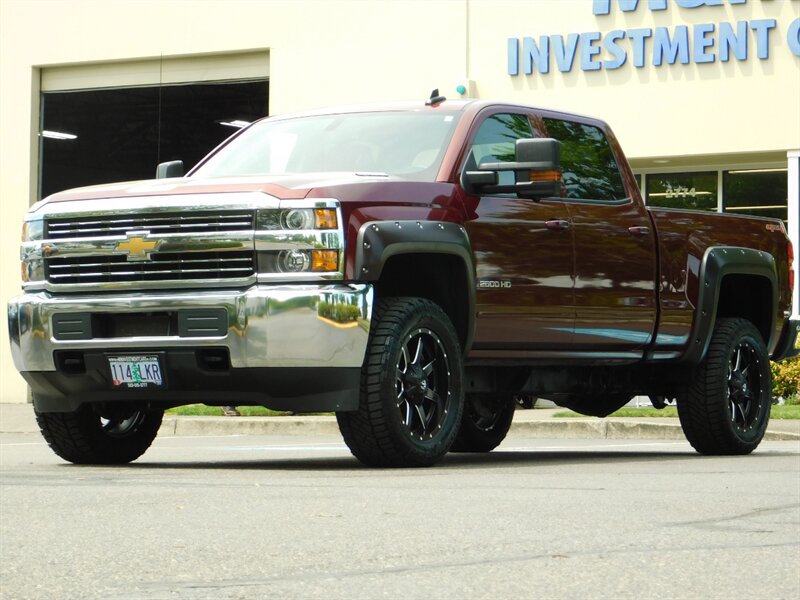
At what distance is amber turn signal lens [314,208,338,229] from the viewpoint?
332 inches

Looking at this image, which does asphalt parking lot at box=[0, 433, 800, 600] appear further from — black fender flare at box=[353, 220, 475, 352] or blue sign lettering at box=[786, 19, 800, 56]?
blue sign lettering at box=[786, 19, 800, 56]

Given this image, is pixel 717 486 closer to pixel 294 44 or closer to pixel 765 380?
pixel 765 380

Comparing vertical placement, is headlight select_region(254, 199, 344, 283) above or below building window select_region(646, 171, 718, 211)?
below

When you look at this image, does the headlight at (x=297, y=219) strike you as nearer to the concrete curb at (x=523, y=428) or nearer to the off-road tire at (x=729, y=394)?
the off-road tire at (x=729, y=394)

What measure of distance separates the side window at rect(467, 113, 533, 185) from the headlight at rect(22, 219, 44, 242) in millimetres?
2405

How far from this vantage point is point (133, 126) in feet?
82.0

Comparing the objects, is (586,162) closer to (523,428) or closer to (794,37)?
(523,428)

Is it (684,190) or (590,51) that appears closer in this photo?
(590,51)

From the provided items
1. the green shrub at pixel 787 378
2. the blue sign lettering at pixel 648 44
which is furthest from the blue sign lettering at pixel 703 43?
the green shrub at pixel 787 378

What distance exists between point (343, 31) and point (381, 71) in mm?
880

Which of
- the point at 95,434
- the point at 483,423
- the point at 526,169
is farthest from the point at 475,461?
the point at 95,434

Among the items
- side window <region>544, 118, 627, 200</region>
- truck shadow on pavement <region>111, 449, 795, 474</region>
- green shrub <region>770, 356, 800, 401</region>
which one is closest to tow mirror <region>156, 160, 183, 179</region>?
truck shadow on pavement <region>111, 449, 795, 474</region>

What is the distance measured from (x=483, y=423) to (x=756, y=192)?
10.7 meters

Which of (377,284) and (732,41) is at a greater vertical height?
(732,41)
